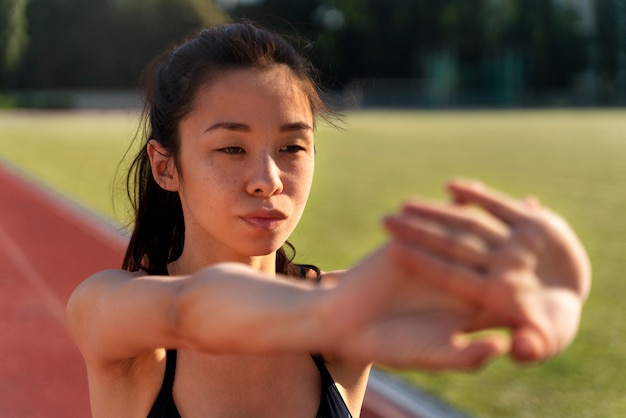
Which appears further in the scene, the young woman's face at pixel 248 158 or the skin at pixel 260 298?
the young woman's face at pixel 248 158

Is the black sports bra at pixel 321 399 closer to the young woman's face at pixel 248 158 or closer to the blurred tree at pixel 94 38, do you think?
the young woman's face at pixel 248 158

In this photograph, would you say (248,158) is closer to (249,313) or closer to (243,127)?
(243,127)

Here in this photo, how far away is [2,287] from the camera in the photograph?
7.27 meters

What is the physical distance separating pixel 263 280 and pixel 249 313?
0.18 feet

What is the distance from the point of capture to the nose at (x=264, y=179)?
5.30 feet

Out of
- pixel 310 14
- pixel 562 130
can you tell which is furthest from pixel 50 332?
pixel 310 14

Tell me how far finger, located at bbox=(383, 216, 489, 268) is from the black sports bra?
97cm

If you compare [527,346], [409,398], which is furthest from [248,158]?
[409,398]

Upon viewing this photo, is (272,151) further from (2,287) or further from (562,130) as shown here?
(562,130)

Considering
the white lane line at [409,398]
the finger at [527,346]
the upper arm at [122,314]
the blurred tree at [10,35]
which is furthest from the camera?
the blurred tree at [10,35]

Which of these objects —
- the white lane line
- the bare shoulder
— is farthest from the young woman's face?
the white lane line

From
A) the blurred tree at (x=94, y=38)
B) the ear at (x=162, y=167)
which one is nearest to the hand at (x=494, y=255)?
the ear at (x=162, y=167)

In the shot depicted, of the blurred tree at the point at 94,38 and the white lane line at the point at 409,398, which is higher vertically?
the blurred tree at the point at 94,38

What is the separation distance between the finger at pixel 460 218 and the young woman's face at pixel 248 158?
721 mm
